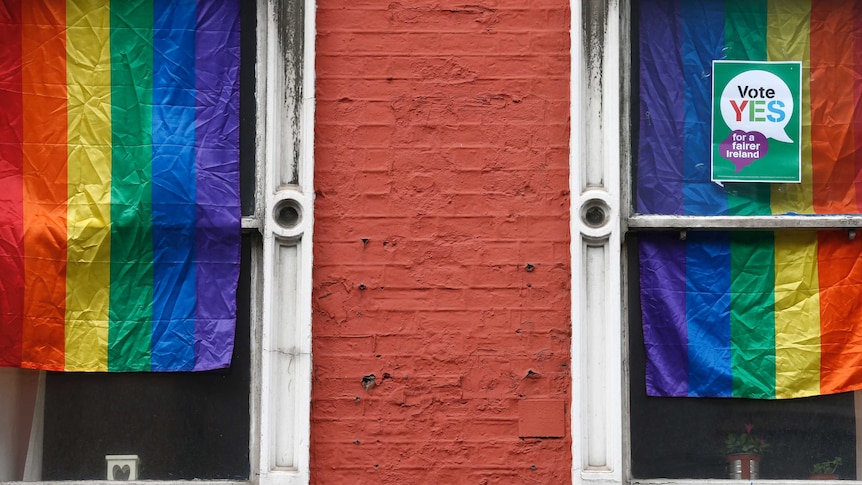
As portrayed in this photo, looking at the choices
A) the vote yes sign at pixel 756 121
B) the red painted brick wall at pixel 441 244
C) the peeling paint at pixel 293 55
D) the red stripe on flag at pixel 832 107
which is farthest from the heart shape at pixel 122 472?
the red stripe on flag at pixel 832 107

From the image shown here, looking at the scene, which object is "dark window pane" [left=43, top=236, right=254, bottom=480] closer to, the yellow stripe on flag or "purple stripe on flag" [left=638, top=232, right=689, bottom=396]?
the yellow stripe on flag

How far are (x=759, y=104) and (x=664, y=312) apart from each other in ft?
3.76

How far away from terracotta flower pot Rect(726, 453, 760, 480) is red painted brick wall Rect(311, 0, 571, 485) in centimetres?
81

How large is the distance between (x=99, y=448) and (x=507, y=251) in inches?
86.0

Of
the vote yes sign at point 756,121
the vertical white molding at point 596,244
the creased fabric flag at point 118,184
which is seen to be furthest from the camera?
the vote yes sign at point 756,121

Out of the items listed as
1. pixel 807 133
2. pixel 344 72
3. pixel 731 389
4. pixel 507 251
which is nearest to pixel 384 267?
pixel 507 251

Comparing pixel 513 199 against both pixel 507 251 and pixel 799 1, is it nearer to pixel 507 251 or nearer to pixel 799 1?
pixel 507 251

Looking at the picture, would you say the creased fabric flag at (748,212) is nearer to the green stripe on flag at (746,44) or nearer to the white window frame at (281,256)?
the green stripe on flag at (746,44)

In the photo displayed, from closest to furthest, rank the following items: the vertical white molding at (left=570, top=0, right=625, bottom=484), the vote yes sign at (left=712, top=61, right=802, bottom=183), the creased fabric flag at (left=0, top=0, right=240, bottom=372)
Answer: the vertical white molding at (left=570, top=0, right=625, bottom=484), the creased fabric flag at (left=0, top=0, right=240, bottom=372), the vote yes sign at (left=712, top=61, right=802, bottom=183)

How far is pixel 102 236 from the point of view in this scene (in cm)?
533

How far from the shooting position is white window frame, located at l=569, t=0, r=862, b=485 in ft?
17.2

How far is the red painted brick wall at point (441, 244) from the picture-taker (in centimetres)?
531

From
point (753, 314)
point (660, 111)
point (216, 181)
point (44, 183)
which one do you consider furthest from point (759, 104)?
point (44, 183)

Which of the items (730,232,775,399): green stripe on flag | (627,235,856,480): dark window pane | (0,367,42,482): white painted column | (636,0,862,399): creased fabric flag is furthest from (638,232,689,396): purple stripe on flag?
(0,367,42,482): white painted column
